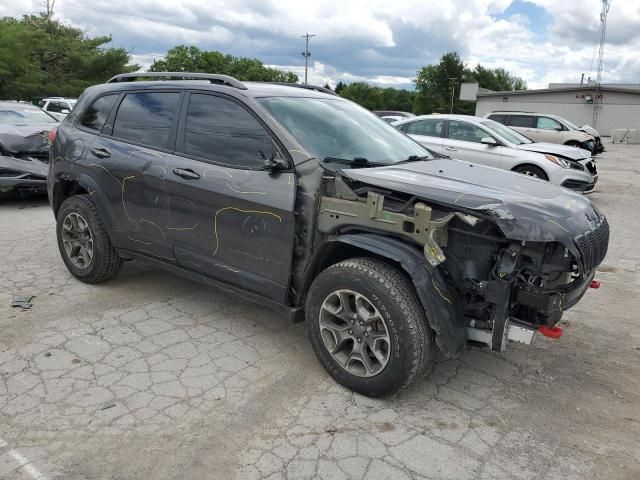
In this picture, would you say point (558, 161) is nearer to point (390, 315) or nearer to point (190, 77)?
point (190, 77)

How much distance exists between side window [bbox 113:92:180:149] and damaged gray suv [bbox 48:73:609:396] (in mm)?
14

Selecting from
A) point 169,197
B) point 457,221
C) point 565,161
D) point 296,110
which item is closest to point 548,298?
point 457,221

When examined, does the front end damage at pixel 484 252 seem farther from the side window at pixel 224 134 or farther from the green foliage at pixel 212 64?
the green foliage at pixel 212 64

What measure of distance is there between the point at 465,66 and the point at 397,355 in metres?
88.7

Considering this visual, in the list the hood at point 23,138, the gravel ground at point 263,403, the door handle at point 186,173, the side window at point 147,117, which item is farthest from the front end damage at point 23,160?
the door handle at point 186,173

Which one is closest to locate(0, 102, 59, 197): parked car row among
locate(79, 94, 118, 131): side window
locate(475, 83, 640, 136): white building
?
locate(79, 94, 118, 131): side window

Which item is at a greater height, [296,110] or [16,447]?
[296,110]

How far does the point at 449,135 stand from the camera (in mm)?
10445

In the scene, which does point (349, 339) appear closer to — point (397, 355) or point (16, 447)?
point (397, 355)

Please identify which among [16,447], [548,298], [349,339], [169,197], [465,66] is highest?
[465,66]

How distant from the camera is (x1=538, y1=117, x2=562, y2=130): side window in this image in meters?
18.0

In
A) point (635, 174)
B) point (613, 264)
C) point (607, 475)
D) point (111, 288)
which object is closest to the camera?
point (607, 475)

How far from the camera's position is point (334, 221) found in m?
3.23

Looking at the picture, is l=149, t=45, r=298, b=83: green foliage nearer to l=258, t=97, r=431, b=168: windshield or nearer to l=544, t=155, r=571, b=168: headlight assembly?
l=544, t=155, r=571, b=168: headlight assembly
